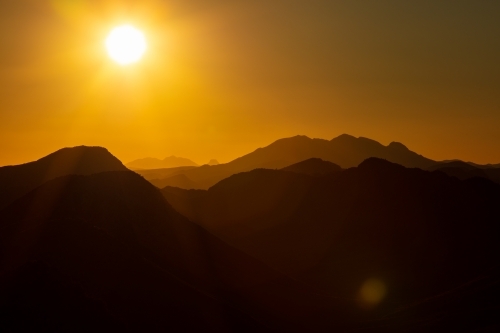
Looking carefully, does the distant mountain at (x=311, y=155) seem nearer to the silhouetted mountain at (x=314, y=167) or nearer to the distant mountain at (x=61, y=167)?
the silhouetted mountain at (x=314, y=167)

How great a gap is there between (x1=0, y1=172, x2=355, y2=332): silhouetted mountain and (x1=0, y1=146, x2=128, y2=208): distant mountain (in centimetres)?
1999

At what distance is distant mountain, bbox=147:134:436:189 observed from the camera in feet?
546

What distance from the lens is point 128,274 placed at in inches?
1026

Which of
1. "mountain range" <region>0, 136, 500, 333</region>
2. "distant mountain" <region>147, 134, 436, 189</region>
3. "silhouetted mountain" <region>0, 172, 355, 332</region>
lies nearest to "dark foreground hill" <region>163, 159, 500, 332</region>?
"mountain range" <region>0, 136, 500, 333</region>

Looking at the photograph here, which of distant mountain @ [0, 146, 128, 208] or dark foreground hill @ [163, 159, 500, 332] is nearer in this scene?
dark foreground hill @ [163, 159, 500, 332]

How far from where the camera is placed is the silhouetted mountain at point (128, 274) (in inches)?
826

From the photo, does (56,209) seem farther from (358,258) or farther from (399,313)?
(358,258)

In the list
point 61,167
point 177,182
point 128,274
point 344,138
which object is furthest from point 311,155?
point 128,274

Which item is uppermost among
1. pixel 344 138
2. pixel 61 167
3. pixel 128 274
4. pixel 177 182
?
pixel 344 138

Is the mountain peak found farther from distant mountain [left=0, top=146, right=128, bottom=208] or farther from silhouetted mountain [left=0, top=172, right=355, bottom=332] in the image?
silhouetted mountain [left=0, top=172, right=355, bottom=332]

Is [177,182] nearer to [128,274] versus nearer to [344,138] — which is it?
[344,138]

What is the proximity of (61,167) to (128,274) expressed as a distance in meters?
49.4

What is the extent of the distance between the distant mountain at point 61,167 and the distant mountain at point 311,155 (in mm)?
83085

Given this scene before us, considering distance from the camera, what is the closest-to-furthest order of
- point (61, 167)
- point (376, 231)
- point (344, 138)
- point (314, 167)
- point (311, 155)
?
point (376, 231)
point (61, 167)
point (314, 167)
point (311, 155)
point (344, 138)
